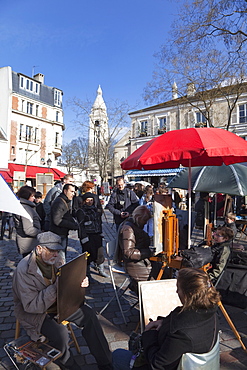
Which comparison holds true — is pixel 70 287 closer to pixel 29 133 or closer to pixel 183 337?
pixel 183 337

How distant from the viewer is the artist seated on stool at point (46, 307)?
2348mm

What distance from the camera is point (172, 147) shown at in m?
3.36

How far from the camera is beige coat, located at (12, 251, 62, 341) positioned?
2.33 m

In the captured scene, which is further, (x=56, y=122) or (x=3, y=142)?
(x=56, y=122)

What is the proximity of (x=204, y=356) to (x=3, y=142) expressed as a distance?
28.8m

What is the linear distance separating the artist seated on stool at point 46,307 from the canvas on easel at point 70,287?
103mm

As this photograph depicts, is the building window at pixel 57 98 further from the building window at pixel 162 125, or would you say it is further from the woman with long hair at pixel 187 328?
the woman with long hair at pixel 187 328

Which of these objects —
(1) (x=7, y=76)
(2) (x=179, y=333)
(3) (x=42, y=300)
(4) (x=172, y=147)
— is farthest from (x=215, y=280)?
(1) (x=7, y=76)

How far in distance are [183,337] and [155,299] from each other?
0.88 meters

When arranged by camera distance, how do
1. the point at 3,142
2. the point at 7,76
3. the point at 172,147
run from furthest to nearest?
the point at 7,76
the point at 3,142
the point at 172,147

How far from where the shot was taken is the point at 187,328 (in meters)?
1.65

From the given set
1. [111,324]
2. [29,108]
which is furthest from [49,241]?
[29,108]

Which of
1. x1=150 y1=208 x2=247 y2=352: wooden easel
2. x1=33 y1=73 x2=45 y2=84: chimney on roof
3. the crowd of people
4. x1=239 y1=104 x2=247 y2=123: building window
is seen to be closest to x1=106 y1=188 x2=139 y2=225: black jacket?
the crowd of people

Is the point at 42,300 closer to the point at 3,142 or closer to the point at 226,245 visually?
the point at 226,245
